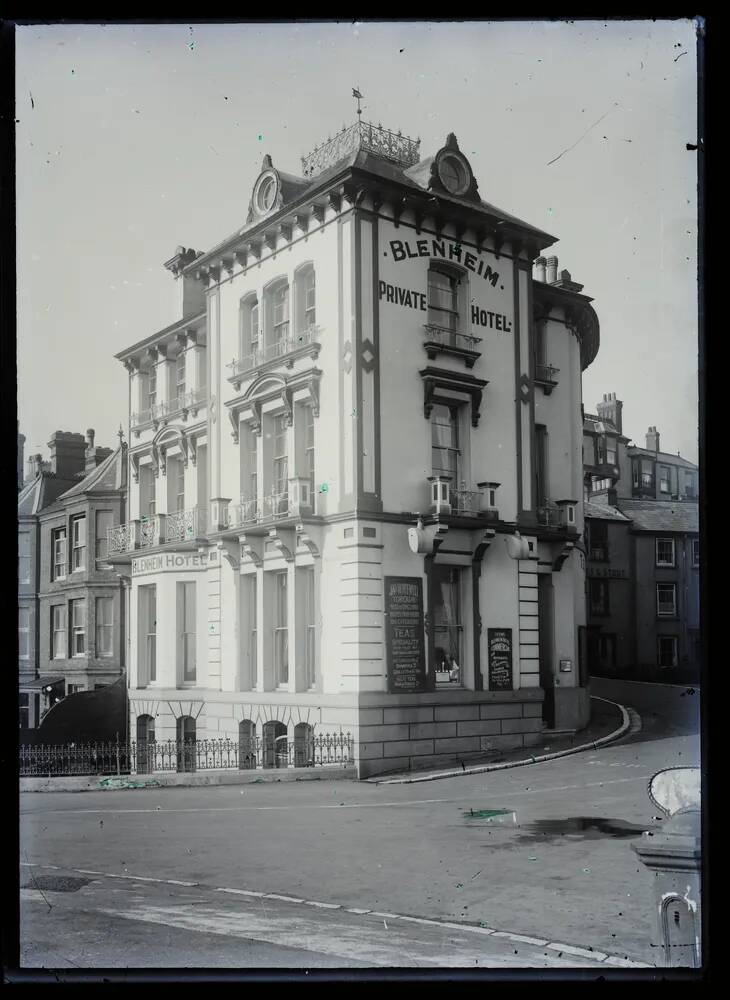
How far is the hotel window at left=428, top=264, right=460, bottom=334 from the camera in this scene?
28.5 feet

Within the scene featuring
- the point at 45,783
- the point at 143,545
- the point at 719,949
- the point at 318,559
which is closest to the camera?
Result: the point at 719,949

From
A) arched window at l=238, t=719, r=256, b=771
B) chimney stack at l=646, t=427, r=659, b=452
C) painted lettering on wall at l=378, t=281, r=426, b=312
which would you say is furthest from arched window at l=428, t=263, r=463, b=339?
arched window at l=238, t=719, r=256, b=771

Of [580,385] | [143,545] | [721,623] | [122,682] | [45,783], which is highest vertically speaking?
[580,385]

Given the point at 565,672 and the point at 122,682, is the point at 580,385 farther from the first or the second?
the point at 122,682

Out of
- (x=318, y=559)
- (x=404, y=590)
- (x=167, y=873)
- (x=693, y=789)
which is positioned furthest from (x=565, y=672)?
(x=167, y=873)

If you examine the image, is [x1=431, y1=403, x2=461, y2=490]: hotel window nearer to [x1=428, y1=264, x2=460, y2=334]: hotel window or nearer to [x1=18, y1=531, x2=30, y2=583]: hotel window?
[x1=428, y1=264, x2=460, y2=334]: hotel window

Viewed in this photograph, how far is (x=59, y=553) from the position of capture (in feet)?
27.1

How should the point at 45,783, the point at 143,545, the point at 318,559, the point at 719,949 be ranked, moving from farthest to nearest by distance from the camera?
the point at 143,545 < the point at 318,559 < the point at 45,783 < the point at 719,949

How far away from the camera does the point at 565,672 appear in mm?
9375

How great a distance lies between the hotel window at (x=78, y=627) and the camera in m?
8.62

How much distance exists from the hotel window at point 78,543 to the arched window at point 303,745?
2460mm

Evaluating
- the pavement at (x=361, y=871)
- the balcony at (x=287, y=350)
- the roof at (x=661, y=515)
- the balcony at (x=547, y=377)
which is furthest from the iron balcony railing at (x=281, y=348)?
the pavement at (x=361, y=871)

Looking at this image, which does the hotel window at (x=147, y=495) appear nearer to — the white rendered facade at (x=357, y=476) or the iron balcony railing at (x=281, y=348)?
the white rendered facade at (x=357, y=476)

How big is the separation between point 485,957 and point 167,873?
264cm
